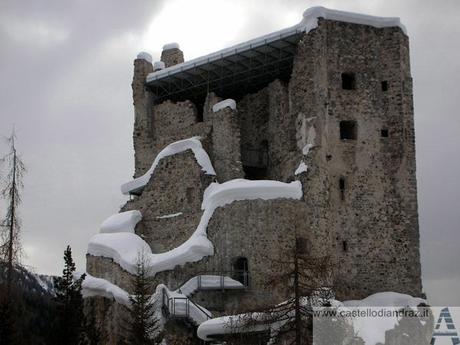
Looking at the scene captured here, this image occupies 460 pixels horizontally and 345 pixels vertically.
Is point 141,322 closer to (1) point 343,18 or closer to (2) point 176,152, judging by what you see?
(2) point 176,152

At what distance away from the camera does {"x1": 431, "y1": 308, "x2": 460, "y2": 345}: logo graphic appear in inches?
1166

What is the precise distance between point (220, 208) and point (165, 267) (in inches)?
124

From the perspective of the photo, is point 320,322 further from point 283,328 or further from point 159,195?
point 159,195

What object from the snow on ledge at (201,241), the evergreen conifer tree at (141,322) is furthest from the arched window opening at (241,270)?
the evergreen conifer tree at (141,322)

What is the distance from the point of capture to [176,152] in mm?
40000

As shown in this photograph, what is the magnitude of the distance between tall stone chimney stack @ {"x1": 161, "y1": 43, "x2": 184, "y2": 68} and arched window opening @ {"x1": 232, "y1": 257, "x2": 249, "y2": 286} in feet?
51.3

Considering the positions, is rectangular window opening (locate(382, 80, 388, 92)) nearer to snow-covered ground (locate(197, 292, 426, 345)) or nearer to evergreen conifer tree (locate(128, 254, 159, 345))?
snow-covered ground (locate(197, 292, 426, 345))

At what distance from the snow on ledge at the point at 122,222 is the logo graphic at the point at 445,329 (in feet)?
45.4

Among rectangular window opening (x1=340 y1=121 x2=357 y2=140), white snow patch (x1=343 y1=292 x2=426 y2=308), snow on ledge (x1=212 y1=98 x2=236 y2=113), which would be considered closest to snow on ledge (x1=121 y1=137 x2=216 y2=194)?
snow on ledge (x1=212 y1=98 x2=236 y2=113)

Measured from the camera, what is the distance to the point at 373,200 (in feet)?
125

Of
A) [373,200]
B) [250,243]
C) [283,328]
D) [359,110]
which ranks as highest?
[359,110]

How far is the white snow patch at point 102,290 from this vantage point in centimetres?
3247

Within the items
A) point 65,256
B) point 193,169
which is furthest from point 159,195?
point 65,256

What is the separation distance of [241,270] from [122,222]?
23.5ft
